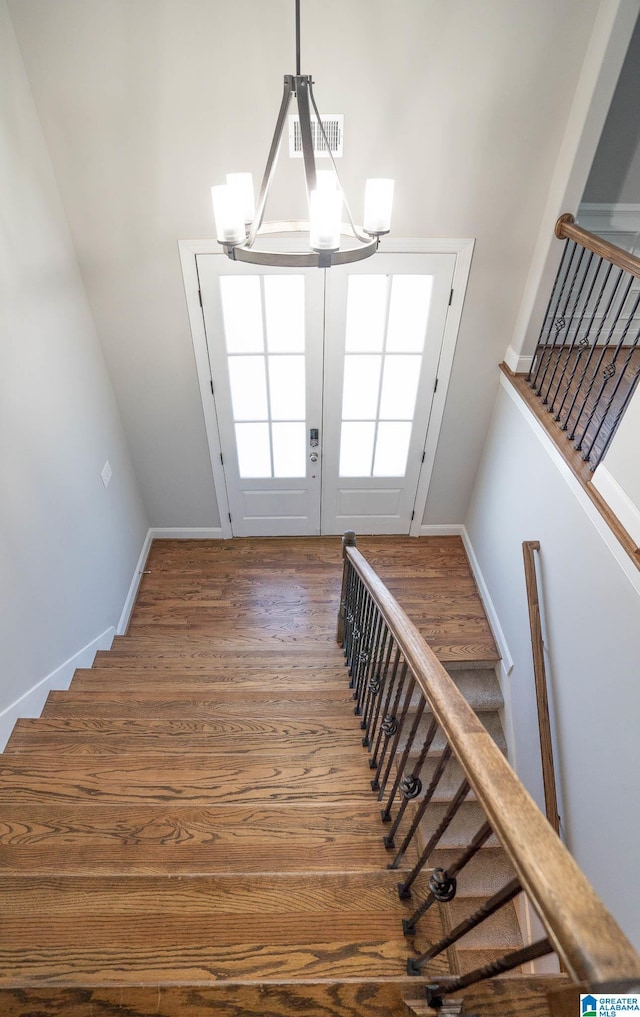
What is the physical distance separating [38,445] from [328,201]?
5.87 feet

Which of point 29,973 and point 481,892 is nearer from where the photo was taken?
point 29,973

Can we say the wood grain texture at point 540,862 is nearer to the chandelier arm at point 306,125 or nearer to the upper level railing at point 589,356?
the chandelier arm at point 306,125

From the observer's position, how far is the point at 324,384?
3533 mm

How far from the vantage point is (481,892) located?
8.87 feet

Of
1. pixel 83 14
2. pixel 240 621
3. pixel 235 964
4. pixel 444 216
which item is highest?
pixel 83 14

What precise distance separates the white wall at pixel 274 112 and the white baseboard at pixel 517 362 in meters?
0.25

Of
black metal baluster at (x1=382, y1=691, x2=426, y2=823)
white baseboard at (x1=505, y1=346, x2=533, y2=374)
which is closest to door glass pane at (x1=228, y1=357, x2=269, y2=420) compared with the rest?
white baseboard at (x1=505, y1=346, x2=533, y2=374)

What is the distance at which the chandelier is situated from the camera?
1.48 meters

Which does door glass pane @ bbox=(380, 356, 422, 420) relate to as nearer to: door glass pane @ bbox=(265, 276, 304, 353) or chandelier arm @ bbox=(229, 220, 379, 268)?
door glass pane @ bbox=(265, 276, 304, 353)

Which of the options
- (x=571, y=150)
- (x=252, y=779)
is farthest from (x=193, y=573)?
(x=571, y=150)

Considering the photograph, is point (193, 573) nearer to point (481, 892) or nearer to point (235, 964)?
point (481, 892)

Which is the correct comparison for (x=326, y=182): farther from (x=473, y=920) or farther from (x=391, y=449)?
(x=391, y=449)

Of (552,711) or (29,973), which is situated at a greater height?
(552,711)

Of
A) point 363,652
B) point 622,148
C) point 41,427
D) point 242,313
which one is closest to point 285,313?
point 242,313
